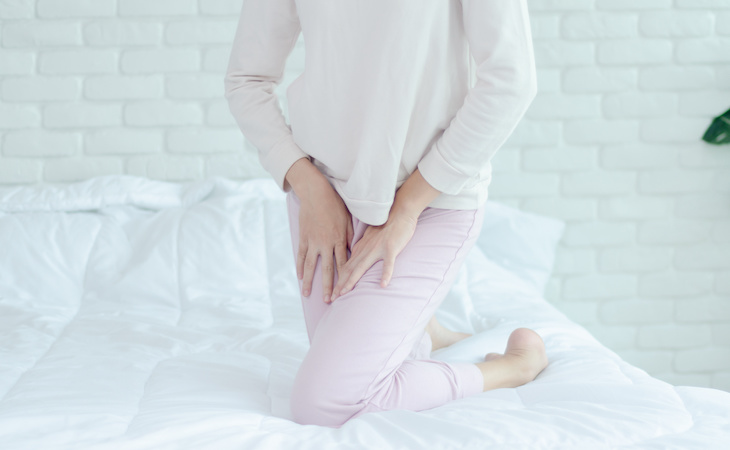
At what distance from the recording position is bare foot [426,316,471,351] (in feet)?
4.33

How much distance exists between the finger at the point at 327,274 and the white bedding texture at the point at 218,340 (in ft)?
0.56

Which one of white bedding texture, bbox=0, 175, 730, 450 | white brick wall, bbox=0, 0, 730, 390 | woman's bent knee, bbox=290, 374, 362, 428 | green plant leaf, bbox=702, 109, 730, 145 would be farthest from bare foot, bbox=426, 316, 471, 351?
green plant leaf, bbox=702, 109, 730, 145

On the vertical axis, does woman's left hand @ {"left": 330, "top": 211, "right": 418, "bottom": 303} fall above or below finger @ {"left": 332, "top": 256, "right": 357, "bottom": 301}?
above

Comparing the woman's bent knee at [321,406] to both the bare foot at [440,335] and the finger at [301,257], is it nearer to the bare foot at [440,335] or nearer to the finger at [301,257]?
the finger at [301,257]

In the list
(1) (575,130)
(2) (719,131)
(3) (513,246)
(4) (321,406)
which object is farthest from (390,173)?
(2) (719,131)

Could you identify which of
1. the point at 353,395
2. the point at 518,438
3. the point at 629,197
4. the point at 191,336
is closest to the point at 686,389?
the point at 518,438

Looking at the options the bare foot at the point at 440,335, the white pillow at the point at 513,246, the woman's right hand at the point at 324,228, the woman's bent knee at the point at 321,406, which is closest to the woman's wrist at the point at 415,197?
the woman's right hand at the point at 324,228

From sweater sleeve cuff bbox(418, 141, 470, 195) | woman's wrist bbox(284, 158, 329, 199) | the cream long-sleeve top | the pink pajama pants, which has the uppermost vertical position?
the cream long-sleeve top

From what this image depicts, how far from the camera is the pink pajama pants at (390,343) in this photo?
3.05 feet

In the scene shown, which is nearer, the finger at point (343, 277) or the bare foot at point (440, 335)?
the finger at point (343, 277)

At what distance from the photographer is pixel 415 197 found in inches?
39.1

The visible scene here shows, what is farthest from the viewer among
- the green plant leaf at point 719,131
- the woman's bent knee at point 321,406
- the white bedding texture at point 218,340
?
the green plant leaf at point 719,131

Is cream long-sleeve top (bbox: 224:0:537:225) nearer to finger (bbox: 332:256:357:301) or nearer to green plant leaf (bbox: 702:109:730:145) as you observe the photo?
finger (bbox: 332:256:357:301)

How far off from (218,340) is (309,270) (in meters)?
0.32
